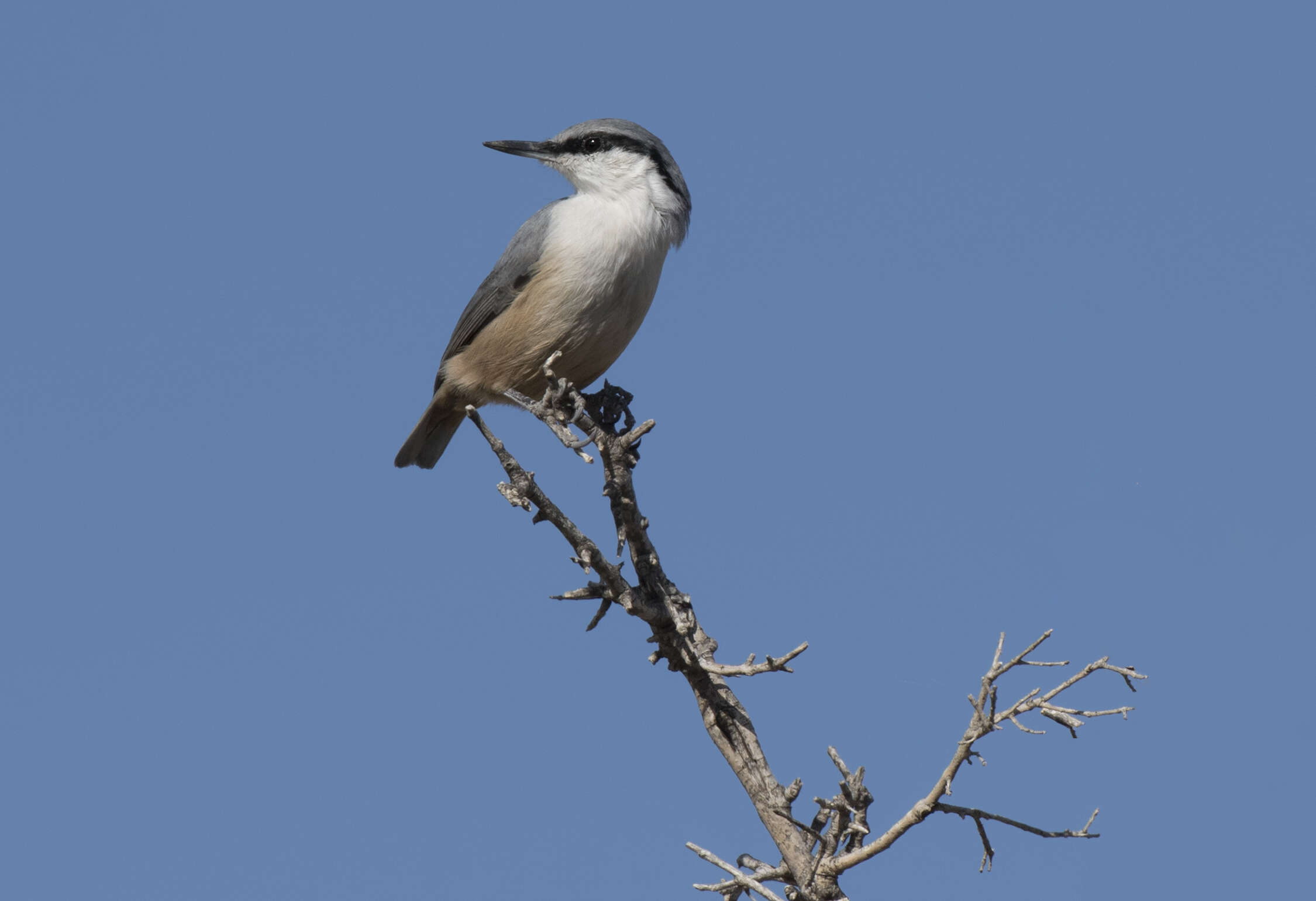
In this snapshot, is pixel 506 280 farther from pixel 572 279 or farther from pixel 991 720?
pixel 991 720

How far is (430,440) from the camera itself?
7.16 meters

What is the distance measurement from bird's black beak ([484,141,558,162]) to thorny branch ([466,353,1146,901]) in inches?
80.0

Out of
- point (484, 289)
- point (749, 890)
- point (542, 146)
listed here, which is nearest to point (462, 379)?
point (484, 289)

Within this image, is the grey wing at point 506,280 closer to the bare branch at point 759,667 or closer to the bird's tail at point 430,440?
the bird's tail at point 430,440

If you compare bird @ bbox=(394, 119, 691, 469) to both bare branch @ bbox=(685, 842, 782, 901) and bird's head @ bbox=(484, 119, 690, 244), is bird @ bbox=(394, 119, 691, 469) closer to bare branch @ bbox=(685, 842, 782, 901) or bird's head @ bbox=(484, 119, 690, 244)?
bird's head @ bbox=(484, 119, 690, 244)

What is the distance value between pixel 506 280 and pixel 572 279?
0.61 m

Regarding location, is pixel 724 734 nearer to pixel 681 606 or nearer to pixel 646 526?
pixel 681 606

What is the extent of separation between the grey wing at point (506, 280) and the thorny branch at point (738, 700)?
1274 millimetres

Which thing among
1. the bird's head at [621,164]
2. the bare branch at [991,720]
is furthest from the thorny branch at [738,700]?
the bird's head at [621,164]

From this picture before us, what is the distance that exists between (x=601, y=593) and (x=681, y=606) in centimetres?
34

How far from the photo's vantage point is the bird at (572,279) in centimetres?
615

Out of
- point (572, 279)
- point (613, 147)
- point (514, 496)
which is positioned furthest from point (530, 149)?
point (514, 496)

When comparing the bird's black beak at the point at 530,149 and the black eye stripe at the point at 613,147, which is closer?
the black eye stripe at the point at 613,147

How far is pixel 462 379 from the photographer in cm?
671
